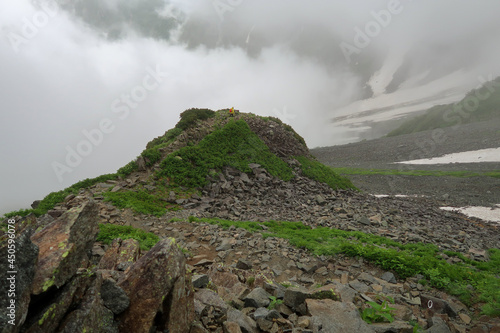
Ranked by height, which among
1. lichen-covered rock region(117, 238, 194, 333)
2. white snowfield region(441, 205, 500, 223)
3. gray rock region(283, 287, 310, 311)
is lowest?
white snowfield region(441, 205, 500, 223)

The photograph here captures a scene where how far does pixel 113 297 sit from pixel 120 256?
128 inches

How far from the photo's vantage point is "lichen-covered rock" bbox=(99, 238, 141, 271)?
266 inches

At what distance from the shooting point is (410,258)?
11.4 meters

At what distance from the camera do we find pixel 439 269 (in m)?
10.6

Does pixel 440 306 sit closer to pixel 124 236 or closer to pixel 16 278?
pixel 16 278

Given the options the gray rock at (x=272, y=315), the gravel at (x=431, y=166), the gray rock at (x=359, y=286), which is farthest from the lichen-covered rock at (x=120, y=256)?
the gravel at (x=431, y=166)

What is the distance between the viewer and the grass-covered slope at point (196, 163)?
17906mm

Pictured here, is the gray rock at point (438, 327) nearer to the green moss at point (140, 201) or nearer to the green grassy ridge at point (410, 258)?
the green grassy ridge at point (410, 258)

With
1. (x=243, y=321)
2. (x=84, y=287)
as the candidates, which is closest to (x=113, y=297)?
(x=84, y=287)

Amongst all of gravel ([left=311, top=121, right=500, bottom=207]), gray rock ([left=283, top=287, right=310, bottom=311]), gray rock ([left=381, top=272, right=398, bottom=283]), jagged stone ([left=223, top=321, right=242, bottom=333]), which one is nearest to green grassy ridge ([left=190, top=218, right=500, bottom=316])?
gray rock ([left=381, top=272, right=398, bottom=283])

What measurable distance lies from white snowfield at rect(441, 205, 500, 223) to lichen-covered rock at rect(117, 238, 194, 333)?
32785mm

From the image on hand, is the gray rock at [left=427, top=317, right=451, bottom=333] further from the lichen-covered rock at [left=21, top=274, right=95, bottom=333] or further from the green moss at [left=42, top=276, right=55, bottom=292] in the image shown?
the green moss at [left=42, top=276, right=55, bottom=292]

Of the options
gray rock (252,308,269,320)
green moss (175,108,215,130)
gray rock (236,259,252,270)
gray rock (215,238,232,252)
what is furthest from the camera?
green moss (175,108,215,130)

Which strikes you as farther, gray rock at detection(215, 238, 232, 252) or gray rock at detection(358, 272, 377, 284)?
gray rock at detection(215, 238, 232, 252)
